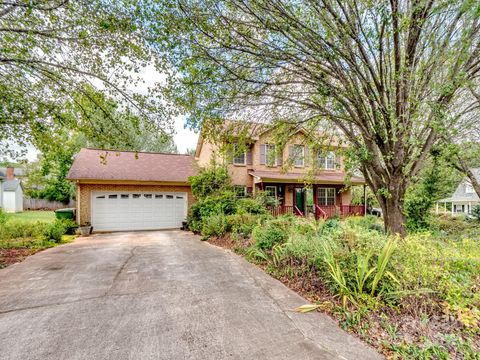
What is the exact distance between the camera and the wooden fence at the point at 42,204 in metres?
24.0

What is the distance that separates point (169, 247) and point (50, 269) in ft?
10.9

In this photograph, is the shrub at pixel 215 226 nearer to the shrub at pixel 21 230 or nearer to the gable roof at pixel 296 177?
the gable roof at pixel 296 177

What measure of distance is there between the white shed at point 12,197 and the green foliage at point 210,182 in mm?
22965

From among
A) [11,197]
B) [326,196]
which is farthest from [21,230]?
[11,197]

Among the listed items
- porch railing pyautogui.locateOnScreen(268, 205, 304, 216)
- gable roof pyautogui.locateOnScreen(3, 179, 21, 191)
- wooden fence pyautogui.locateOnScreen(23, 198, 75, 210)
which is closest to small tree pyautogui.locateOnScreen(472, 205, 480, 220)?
porch railing pyautogui.locateOnScreen(268, 205, 304, 216)

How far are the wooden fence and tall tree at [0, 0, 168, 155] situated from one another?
798 inches

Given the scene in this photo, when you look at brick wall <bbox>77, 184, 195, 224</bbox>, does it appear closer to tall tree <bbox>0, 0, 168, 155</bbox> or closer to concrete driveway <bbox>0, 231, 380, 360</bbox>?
tall tree <bbox>0, 0, 168, 155</bbox>

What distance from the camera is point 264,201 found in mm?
12625

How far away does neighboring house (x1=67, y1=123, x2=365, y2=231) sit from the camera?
39.3 feet

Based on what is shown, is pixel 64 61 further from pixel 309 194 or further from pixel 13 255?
pixel 309 194

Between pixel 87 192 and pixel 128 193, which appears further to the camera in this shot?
pixel 128 193

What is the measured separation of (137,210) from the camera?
42.3ft

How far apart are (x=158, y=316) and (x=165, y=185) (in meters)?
10.6

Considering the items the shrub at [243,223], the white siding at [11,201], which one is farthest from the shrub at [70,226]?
the white siding at [11,201]
